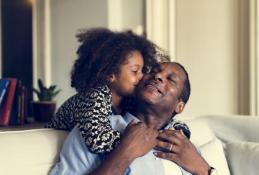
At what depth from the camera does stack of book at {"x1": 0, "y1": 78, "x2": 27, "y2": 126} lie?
8.37 feet

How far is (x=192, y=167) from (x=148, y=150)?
0.22 meters

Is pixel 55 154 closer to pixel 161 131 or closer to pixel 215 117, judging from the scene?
pixel 161 131

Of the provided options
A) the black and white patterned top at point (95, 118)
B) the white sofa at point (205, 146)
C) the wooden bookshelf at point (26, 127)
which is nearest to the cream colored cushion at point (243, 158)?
the white sofa at point (205, 146)

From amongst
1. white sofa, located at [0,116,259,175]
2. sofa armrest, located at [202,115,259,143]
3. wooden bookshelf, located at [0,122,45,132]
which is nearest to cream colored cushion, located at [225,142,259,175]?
white sofa, located at [0,116,259,175]

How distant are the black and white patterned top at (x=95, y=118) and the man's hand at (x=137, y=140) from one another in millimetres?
30

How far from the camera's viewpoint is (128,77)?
1512 millimetres

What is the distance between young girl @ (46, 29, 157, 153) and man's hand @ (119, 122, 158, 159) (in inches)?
1.2

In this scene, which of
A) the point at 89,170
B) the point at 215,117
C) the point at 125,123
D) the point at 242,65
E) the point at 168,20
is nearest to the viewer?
the point at 89,170

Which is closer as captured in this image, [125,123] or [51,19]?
[125,123]

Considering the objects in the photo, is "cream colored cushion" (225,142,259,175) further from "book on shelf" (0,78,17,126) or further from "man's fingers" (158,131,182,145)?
"book on shelf" (0,78,17,126)

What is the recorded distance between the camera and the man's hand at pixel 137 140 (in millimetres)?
1337

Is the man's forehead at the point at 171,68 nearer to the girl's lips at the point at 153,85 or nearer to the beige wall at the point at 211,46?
the girl's lips at the point at 153,85

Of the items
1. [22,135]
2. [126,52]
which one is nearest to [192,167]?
[126,52]

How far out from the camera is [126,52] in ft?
5.05
